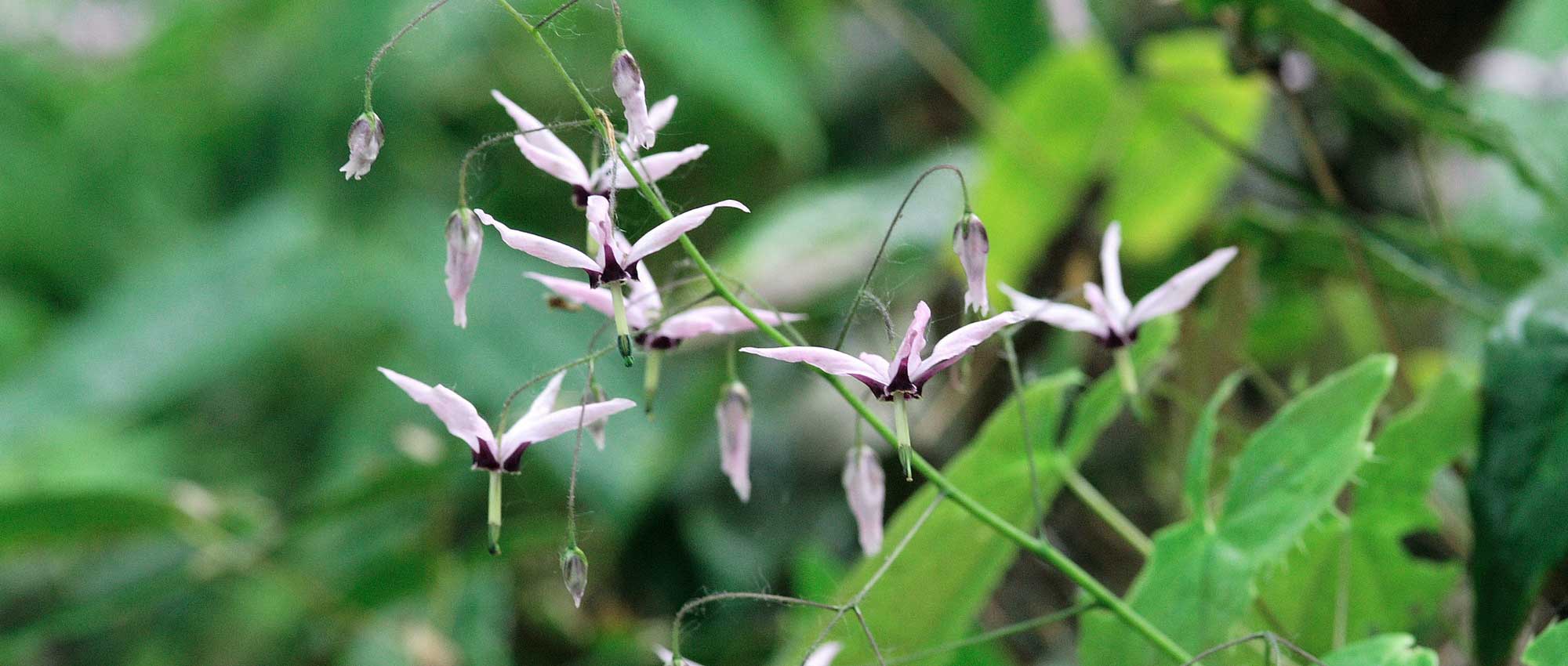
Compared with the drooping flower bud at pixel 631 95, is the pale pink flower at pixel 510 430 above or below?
below

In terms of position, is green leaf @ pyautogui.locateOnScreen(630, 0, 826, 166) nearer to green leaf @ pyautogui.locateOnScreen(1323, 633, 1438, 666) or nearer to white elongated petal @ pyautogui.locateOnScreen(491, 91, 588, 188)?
white elongated petal @ pyautogui.locateOnScreen(491, 91, 588, 188)

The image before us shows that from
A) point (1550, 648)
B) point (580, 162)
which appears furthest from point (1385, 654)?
point (580, 162)

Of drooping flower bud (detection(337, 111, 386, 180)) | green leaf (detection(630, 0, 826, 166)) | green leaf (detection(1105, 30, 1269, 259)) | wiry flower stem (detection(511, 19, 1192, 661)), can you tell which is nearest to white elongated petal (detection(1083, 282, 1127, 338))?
wiry flower stem (detection(511, 19, 1192, 661))

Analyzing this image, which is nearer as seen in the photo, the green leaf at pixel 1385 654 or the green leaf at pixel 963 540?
the green leaf at pixel 1385 654

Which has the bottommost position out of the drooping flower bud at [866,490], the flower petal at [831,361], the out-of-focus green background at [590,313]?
the out-of-focus green background at [590,313]

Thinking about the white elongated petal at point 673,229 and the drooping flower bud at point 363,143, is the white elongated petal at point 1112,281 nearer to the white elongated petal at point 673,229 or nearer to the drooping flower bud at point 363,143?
the white elongated petal at point 673,229

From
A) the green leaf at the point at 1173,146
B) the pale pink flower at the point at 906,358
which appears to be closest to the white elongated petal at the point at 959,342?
the pale pink flower at the point at 906,358

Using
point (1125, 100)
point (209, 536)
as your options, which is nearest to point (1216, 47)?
point (1125, 100)

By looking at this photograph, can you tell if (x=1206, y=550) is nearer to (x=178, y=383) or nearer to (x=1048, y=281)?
(x=1048, y=281)
